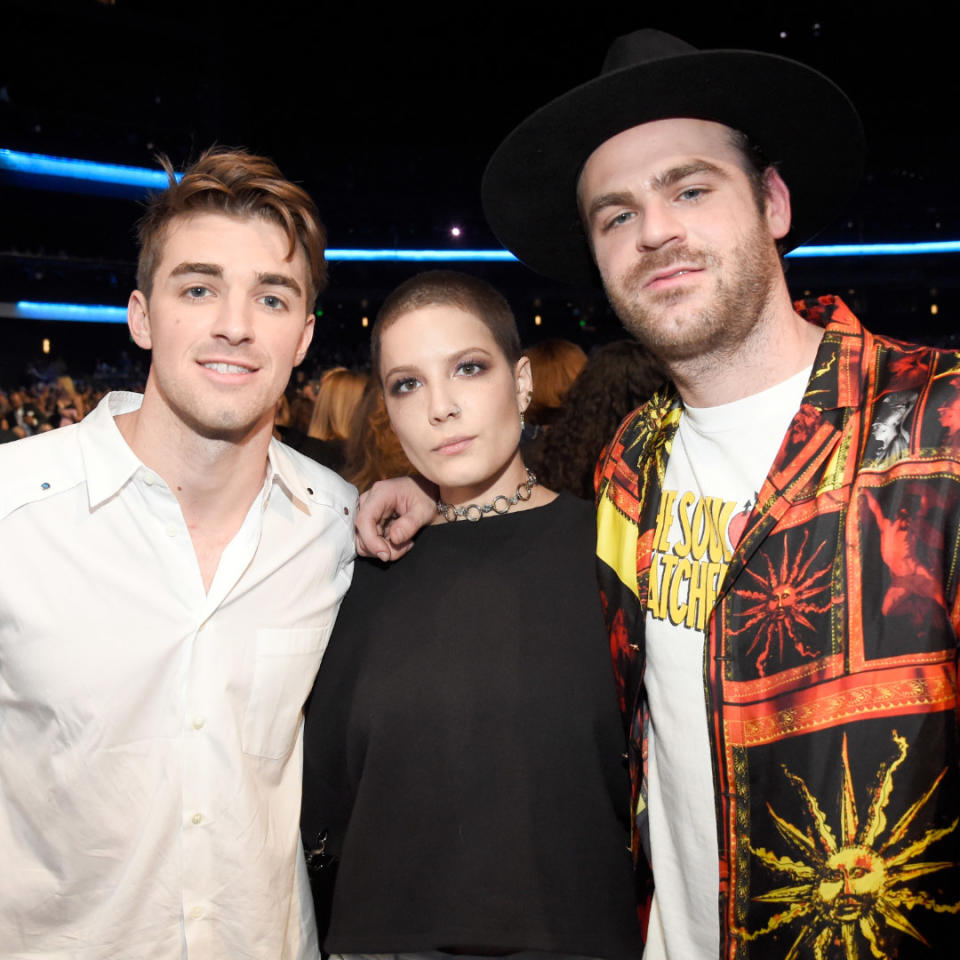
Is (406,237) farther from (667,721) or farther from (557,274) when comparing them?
(667,721)

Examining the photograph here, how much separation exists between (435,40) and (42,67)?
18.8ft

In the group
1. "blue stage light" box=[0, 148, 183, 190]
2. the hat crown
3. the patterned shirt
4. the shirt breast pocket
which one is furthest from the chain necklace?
"blue stage light" box=[0, 148, 183, 190]

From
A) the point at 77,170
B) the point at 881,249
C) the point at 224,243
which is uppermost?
the point at 881,249

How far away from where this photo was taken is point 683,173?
145 centimetres

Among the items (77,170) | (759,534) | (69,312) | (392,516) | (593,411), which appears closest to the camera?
(759,534)

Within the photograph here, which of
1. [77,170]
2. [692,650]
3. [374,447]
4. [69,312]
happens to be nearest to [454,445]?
[692,650]

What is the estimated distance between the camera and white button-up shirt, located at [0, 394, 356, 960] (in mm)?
1351

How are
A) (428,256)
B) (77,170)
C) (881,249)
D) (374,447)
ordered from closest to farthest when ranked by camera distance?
1. (374,447)
2. (77,170)
3. (428,256)
4. (881,249)

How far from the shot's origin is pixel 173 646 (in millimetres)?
1405

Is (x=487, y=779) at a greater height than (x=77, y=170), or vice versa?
(x=77, y=170)

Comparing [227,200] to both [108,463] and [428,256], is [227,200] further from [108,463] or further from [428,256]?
[428,256]

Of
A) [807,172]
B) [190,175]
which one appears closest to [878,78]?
[807,172]

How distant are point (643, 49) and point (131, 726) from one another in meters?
1.66

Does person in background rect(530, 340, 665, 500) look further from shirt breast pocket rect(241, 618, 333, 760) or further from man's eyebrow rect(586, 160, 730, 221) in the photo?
shirt breast pocket rect(241, 618, 333, 760)
